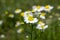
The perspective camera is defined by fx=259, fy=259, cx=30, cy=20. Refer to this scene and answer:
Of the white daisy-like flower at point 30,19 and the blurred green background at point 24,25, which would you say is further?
the blurred green background at point 24,25

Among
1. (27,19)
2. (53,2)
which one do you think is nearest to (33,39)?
(27,19)

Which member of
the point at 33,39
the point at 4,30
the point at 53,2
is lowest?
the point at 33,39

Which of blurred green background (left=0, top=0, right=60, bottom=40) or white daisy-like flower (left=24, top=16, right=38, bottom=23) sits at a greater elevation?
blurred green background (left=0, top=0, right=60, bottom=40)

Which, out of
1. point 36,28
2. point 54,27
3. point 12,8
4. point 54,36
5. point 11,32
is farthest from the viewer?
point 12,8

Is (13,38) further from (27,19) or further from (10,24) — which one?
(27,19)

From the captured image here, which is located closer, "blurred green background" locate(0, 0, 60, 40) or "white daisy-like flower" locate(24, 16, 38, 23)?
"white daisy-like flower" locate(24, 16, 38, 23)

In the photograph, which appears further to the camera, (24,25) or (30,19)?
(24,25)

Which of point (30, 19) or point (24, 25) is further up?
point (24, 25)

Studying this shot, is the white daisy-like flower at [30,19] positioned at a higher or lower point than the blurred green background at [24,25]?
lower
